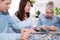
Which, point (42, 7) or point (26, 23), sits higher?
point (42, 7)

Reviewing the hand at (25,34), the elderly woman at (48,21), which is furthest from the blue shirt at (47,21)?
the hand at (25,34)

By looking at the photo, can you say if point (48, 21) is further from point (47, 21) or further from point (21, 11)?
point (21, 11)

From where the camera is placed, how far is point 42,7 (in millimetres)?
1013

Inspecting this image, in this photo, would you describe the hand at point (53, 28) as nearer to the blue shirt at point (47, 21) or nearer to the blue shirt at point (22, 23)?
the blue shirt at point (47, 21)

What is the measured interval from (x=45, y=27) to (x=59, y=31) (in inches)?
4.9

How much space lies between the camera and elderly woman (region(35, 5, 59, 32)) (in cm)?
Result: 100

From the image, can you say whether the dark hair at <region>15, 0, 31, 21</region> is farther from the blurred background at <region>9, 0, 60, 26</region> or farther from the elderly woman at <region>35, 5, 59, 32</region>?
the elderly woman at <region>35, 5, 59, 32</region>

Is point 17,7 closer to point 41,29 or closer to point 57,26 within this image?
point 41,29

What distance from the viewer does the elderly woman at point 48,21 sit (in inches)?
39.4

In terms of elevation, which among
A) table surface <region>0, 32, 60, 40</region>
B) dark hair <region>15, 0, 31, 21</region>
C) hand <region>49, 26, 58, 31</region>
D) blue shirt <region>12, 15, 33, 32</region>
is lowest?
table surface <region>0, 32, 60, 40</region>

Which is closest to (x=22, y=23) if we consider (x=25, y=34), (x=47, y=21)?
(x=25, y=34)

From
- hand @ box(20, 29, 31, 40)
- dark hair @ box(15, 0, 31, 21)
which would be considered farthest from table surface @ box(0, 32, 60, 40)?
dark hair @ box(15, 0, 31, 21)

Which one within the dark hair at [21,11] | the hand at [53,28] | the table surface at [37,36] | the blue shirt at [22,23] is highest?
the dark hair at [21,11]

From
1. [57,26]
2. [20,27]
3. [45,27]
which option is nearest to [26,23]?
[20,27]
